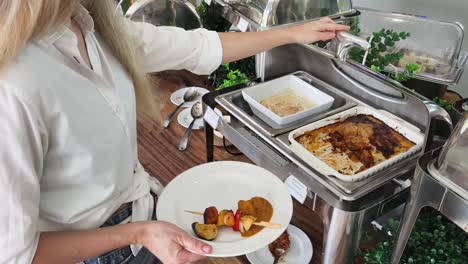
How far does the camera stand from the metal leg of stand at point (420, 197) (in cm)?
63

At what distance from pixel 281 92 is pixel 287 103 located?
70 millimetres

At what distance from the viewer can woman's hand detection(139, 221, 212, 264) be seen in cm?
64

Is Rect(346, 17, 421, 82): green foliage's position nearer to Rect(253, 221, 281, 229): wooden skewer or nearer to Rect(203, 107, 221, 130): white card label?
Rect(203, 107, 221, 130): white card label

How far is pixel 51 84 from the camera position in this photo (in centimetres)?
54

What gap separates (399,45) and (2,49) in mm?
1149

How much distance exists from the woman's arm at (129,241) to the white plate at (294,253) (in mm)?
401

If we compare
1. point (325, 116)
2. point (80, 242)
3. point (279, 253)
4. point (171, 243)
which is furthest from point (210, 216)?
point (325, 116)

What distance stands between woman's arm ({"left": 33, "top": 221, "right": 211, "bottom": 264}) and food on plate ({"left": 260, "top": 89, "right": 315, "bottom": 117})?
0.51 metres

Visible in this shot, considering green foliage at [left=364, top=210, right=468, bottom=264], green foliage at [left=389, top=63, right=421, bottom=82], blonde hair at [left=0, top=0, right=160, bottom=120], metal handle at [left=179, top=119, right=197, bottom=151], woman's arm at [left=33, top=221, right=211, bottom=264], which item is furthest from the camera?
metal handle at [left=179, top=119, right=197, bottom=151]

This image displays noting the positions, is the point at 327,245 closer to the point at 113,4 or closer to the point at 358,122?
the point at 358,122

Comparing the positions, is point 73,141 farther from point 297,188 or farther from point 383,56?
point 383,56

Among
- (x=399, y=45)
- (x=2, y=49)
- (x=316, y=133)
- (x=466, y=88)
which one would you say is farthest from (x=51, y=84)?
(x=466, y=88)

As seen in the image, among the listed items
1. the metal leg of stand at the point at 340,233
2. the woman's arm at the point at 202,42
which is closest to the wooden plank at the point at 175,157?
the metal leg of stand at the point at 340,233

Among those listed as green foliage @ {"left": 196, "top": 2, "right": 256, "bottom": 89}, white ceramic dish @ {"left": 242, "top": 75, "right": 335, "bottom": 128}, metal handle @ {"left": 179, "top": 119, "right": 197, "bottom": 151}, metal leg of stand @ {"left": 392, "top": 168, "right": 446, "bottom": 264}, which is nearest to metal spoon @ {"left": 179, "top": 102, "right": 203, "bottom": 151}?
metal handle @ {"left": 179, "top": 119, "right": 197, "bottom": 151}
